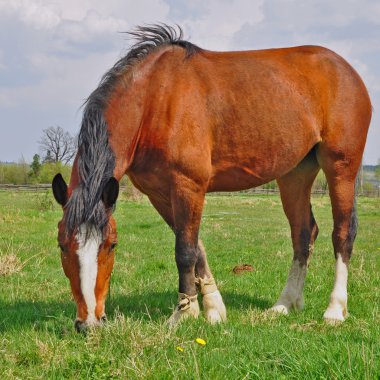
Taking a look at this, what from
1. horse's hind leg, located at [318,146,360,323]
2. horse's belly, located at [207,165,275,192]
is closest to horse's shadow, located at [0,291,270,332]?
horse's hind leg, located at [318,146,360,323]

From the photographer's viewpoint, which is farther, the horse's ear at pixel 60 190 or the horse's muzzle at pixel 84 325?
the horse's ear at pixel 60 190

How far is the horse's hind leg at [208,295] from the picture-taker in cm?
490

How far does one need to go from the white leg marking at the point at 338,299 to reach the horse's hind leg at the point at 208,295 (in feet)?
3.36

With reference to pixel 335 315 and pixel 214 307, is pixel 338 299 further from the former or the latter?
pixel 214 307

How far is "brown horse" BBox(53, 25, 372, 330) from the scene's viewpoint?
4.02 m

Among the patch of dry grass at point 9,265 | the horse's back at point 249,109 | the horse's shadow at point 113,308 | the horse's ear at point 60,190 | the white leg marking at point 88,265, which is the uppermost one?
the horse's back at point 249,109

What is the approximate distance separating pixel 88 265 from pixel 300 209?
3.15 m

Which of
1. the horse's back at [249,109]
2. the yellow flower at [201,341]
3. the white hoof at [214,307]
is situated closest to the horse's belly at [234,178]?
the horse's back at [249,109]

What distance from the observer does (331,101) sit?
18.4 feet

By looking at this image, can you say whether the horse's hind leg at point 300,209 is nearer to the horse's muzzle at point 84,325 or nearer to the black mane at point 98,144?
the black mane at point 98,144

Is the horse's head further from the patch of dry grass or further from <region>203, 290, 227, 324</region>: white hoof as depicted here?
the patch of dry grass

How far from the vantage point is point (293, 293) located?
18.4ft

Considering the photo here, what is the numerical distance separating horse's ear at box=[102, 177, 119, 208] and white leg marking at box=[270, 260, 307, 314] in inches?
87.8

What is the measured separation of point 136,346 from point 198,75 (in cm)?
266
